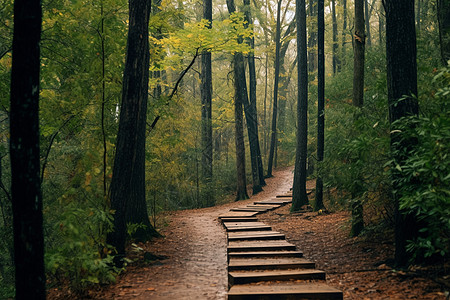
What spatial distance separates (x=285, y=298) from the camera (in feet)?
15.6

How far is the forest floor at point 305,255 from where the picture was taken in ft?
16.3

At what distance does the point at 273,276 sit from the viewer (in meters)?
5.56

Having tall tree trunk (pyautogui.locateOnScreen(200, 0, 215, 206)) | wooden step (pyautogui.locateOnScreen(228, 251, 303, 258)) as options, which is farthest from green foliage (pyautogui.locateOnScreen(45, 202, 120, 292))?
tall tree trunk (pyautogui.locateOnScreen(200, 0, 215, 206))

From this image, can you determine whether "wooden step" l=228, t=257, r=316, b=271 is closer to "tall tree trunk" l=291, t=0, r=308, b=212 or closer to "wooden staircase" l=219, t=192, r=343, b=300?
"wooden staircase" l=219, t=192, r=343, b=300

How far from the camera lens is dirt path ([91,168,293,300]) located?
527 cm

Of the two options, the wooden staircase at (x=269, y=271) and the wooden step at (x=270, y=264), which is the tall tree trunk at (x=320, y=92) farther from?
the wooden step at (x=270, y=264)

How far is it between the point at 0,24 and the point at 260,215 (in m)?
8.82

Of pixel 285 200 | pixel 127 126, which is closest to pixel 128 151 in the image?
pixel 127 126

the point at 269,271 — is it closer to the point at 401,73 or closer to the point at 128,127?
the point at 128,127

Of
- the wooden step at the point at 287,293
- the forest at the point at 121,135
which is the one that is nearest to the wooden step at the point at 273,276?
the wooden step at the point at 287,293

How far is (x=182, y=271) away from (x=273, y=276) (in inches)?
67.0

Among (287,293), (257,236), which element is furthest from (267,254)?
(287,293)

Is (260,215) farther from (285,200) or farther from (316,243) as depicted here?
(316,243)

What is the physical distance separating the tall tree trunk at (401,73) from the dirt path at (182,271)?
2704mm
